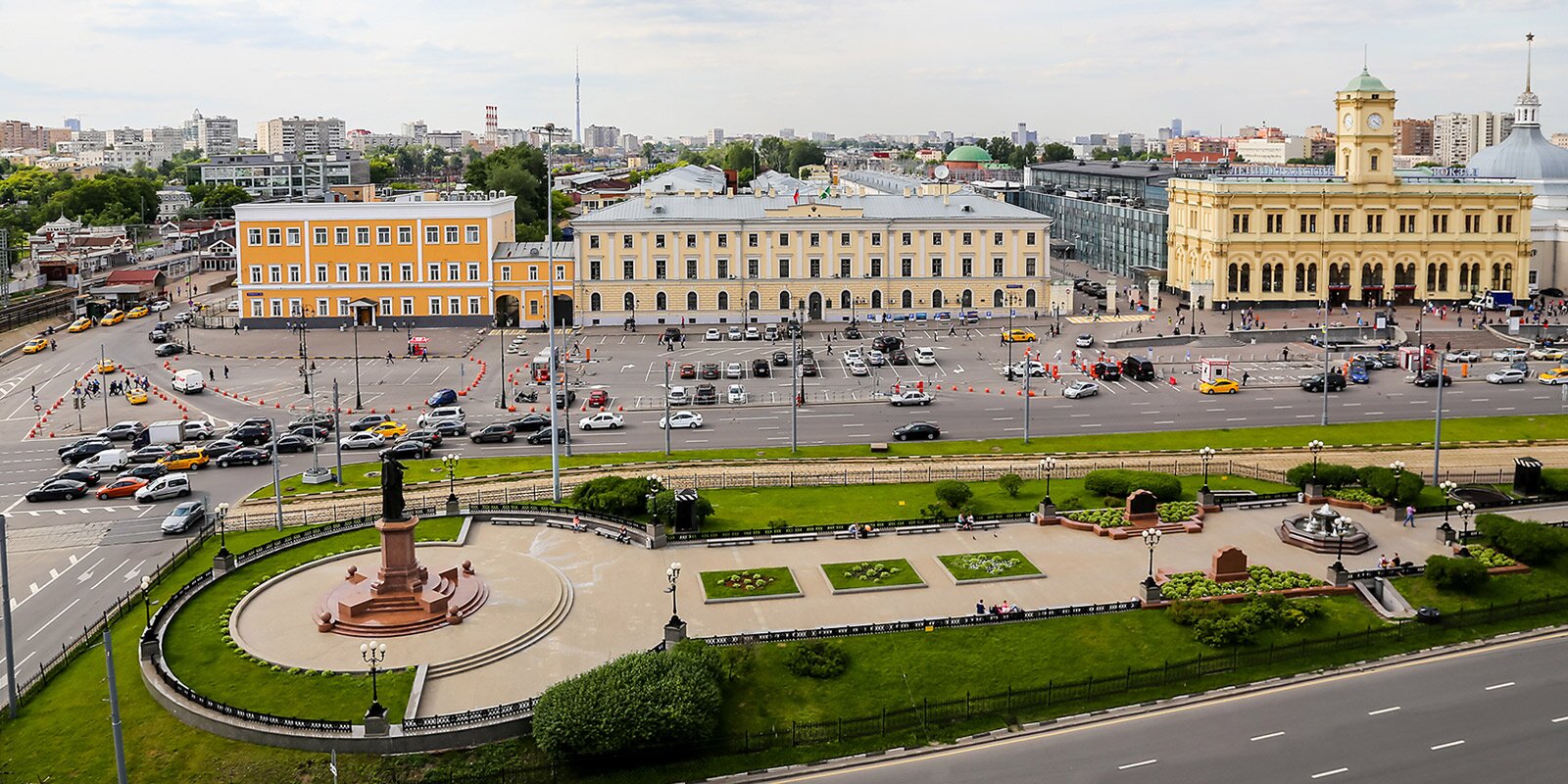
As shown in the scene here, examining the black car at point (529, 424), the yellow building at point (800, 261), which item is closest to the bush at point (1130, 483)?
the black car at point (529, 424)

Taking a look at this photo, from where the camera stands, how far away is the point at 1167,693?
33.8 metres

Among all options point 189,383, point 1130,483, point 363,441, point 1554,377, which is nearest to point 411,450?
point 363,441

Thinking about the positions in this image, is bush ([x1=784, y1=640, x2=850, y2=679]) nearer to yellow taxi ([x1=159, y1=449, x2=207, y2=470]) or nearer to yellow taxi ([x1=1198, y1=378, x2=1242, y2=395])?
yellow taxi ([x1=159, y1=449, x2=207, y2=470])

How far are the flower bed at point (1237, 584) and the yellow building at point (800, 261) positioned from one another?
6090cm

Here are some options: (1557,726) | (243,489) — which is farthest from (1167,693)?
(243,489)

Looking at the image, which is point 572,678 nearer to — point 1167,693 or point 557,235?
point 1167,693

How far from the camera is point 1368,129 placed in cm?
10231

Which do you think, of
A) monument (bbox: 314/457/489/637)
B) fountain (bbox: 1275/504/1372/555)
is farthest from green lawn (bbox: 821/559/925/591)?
fountain (bbox: 1275/504/1372/555)

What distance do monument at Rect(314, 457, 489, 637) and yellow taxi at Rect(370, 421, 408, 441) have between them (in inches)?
1084

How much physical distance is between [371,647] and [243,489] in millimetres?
28464

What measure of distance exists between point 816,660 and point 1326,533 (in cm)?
1977

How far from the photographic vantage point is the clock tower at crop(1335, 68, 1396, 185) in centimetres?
10206

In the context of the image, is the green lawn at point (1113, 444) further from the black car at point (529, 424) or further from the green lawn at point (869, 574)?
the green lawn at point (869, 574)

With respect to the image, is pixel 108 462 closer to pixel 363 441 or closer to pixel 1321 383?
pixel 363 441
